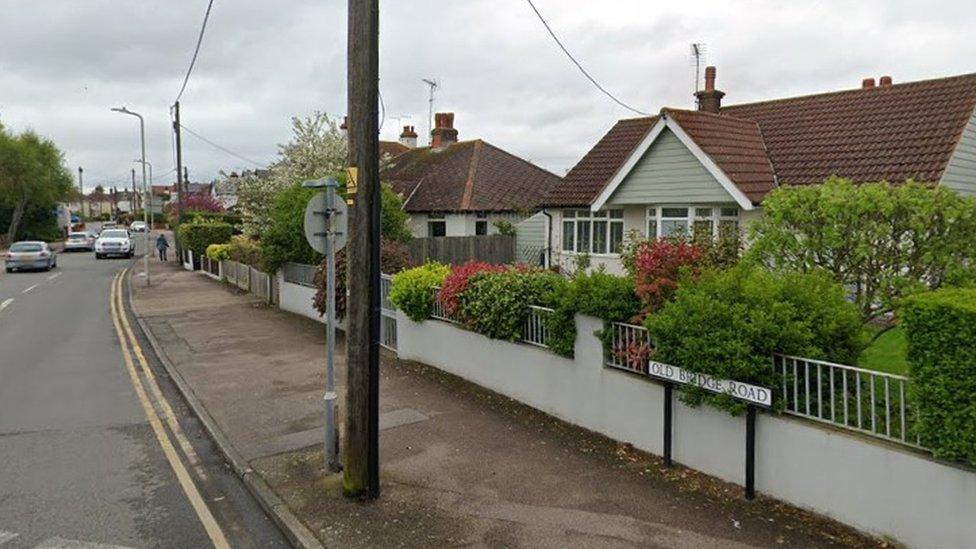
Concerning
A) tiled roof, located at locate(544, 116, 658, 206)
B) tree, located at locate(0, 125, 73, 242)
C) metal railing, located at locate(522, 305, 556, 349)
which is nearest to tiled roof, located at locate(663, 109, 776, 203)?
tiled roof, located at locate(544, 116, 658, 206)

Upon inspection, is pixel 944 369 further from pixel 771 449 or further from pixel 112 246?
pixel 112 246

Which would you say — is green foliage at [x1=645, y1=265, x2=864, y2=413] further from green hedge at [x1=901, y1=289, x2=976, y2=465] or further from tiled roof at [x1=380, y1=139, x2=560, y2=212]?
tiled roof at [x1=380, y1=139, x2=560, y2=212]

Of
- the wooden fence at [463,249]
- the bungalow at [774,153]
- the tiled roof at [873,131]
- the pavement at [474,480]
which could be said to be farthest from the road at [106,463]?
the tiled roof at [873,131]

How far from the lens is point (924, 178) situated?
13.7 m

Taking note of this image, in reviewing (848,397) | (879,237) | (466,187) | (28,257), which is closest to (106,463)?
(848,397)

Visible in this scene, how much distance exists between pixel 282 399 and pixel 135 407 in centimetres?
202

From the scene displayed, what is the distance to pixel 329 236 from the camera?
6.37m

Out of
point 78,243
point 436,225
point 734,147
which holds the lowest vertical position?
point 78,243

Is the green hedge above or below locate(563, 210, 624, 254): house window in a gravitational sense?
below

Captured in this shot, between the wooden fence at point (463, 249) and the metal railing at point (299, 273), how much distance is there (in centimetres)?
444

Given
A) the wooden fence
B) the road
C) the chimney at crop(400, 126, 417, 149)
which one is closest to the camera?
the road

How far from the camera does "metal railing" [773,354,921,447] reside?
5039mm

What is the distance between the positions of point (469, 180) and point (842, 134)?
15.2m

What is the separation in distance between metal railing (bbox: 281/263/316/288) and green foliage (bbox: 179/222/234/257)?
1565 cm
